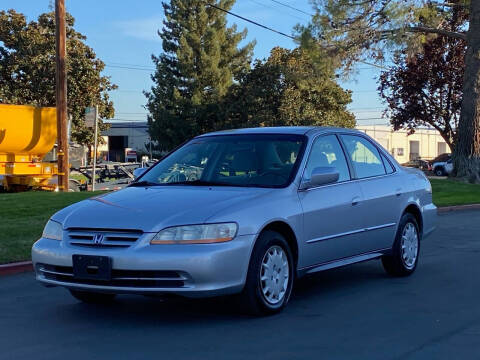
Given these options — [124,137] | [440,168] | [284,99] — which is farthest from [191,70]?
[124,137]

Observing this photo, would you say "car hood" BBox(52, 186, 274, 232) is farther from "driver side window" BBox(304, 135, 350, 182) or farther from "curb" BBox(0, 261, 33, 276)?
"curb" BBox(0, 261, 33, 276)

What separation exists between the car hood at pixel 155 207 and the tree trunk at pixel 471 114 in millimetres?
20137

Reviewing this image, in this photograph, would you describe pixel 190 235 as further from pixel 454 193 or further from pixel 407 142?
pixel 407 142

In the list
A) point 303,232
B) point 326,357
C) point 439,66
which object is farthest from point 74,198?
point 439,66

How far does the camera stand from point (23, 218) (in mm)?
12031

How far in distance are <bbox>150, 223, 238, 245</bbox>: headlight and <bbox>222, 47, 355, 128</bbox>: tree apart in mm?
37268

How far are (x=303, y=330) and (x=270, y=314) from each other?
1.50 feet

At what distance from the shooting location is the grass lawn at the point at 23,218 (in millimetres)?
9404

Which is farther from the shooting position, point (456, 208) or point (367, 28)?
point (367, 28)

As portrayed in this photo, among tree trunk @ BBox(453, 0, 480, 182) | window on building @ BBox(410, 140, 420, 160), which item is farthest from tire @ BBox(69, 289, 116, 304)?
window on building @ BBox(410, 140, 420, 160)

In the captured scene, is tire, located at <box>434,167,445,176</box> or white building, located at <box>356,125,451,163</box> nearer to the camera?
tire, located at <box>434,167,445,176</box>

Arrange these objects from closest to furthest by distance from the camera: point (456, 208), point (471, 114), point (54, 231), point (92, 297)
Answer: point (54, 231), point (92, 297), point (456, 208), point (471, 114)

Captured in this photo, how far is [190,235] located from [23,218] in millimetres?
7353

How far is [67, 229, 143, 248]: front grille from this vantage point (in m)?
5.46
